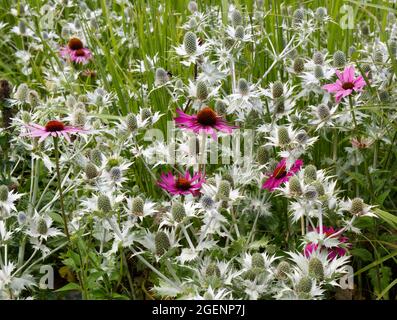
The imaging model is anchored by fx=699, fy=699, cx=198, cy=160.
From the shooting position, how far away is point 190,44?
85.0 inches

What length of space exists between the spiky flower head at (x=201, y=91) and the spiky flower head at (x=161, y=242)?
51 centimetres

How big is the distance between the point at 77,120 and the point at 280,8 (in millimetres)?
1161

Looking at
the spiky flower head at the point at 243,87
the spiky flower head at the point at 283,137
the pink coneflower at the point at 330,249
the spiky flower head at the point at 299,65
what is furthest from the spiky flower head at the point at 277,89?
the pink coneflower at the point at 330,249

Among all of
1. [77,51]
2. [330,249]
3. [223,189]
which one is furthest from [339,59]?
[77,51]

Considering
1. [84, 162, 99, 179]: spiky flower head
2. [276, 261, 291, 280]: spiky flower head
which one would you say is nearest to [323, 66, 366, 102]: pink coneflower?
[276, 261, 291, 280]: spiky flower head

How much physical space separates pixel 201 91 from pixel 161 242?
54 cm

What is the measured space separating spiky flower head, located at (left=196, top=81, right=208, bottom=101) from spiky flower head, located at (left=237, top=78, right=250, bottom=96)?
4.0 inches

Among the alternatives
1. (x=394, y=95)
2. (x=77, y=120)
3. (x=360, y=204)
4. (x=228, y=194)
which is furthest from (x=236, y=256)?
(x=394, y=95)

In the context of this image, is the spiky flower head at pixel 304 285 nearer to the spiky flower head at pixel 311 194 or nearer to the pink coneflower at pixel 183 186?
the spiky flower head at pixel 311 194

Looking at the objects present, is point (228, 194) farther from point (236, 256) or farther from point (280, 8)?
point (280, 8)

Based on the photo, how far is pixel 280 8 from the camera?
2.84 metres

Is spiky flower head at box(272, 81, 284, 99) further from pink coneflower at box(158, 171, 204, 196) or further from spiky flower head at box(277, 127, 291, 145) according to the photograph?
pink coneflower at box(158, 171, 204, 196)

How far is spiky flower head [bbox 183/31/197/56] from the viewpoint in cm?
215

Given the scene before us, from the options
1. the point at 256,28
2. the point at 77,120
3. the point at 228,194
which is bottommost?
the point at 228,194
